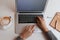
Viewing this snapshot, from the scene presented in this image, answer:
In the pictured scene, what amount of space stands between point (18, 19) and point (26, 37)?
8.0 inches

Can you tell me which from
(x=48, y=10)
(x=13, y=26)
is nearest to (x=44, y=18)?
(x=48, y=10)

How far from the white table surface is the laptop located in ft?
0.17

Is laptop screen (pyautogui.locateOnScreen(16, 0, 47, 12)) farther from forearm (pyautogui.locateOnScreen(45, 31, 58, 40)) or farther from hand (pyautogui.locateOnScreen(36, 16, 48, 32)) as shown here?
→ forearm (pyautogui.locateOnScreen(45, 31, 58, 40))

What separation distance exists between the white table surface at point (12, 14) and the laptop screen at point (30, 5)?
9 centimetres

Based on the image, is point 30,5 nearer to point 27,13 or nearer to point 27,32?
point 27,13

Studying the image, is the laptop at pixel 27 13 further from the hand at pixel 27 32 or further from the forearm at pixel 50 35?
the forearm at pixel 50 35

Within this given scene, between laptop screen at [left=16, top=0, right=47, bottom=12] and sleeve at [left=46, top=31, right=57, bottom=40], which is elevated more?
laptop screen at [left=16, top=0, right=47, bottom=12]

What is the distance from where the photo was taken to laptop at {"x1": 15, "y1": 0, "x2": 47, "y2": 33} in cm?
133

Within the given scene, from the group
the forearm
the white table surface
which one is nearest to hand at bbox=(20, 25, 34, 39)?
the white table surface

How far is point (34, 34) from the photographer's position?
4.57 feet

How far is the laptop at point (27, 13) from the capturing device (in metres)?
1.33

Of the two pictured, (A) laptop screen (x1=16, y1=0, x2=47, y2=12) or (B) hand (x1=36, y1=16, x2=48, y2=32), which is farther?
(B) hand (x1=36, y1=16, x2=48, y2=32)

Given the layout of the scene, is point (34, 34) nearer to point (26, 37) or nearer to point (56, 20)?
point (26, 37)

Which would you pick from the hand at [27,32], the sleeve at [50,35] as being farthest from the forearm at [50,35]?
the hand at [27,32]
